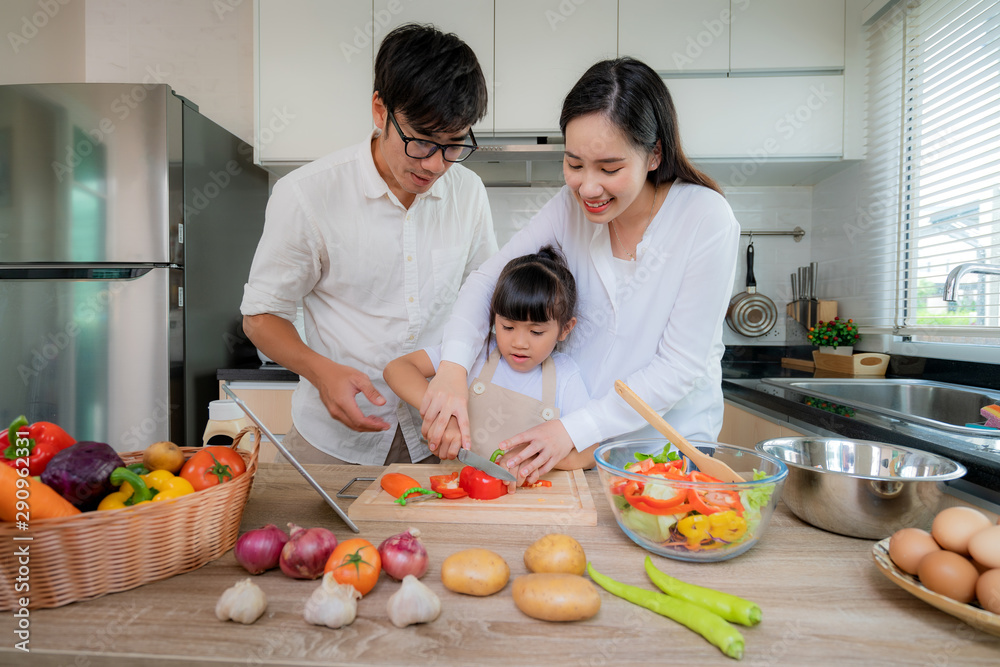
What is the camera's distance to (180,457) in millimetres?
871

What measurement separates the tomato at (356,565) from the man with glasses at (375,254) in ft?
1.67

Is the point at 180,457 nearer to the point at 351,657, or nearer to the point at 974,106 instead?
the point at 351,657

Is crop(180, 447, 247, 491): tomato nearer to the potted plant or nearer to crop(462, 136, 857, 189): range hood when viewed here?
crop(462, 136, 857, 189): range hood

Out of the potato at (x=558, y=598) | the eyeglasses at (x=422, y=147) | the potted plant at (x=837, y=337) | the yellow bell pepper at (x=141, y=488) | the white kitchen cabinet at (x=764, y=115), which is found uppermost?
the white kitchen cabinet at (x=764, y=115)

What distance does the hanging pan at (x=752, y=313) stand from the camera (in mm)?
3039

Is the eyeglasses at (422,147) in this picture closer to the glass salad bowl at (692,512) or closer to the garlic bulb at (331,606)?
the glass salad bowl at (692,512)

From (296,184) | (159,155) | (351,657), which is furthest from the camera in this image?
(159,155)

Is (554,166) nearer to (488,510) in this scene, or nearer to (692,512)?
(488,510)

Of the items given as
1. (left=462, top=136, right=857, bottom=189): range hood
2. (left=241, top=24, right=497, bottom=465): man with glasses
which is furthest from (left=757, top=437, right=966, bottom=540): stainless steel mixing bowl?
(left=462, top=136, right=857, bottom=189): range hood

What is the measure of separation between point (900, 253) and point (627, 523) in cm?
224

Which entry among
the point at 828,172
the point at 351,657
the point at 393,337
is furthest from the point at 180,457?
the point at 828,172

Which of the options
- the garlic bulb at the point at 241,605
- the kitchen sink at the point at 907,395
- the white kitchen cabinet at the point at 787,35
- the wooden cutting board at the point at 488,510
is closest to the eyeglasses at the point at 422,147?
the wooden cutting board at the point at 488,510

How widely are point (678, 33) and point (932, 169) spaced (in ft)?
3.84

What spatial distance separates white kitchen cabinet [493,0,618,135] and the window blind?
1.17 meters
